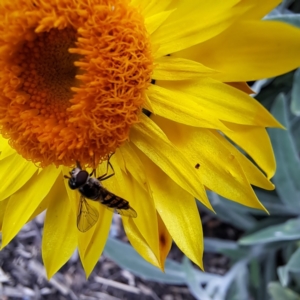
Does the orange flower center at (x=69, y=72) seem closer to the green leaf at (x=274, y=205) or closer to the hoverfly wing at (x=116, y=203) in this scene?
the hoverfly wing at (x=116, y=203)

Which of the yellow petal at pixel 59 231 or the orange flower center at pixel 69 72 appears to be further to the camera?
the yellow petal at pixel 59 231

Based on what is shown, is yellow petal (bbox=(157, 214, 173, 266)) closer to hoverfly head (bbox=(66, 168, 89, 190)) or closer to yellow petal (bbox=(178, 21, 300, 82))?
hoverfly head (bbox=(66, 168, 89, 190))

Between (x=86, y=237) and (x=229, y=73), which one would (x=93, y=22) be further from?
(x=86, y=237)

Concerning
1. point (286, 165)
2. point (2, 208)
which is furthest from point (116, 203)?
point (286, 165)

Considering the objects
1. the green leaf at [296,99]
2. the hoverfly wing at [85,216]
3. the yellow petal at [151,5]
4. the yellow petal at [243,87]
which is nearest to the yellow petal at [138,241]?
the hoverfly wing at [85,216]

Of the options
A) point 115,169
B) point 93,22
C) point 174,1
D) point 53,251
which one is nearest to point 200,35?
point 174,1

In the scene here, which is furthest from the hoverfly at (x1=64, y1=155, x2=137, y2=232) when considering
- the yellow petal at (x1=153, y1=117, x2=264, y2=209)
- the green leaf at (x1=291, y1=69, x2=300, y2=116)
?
the green leaf at (x1=291, y1=69, x2=300, y2=116)
